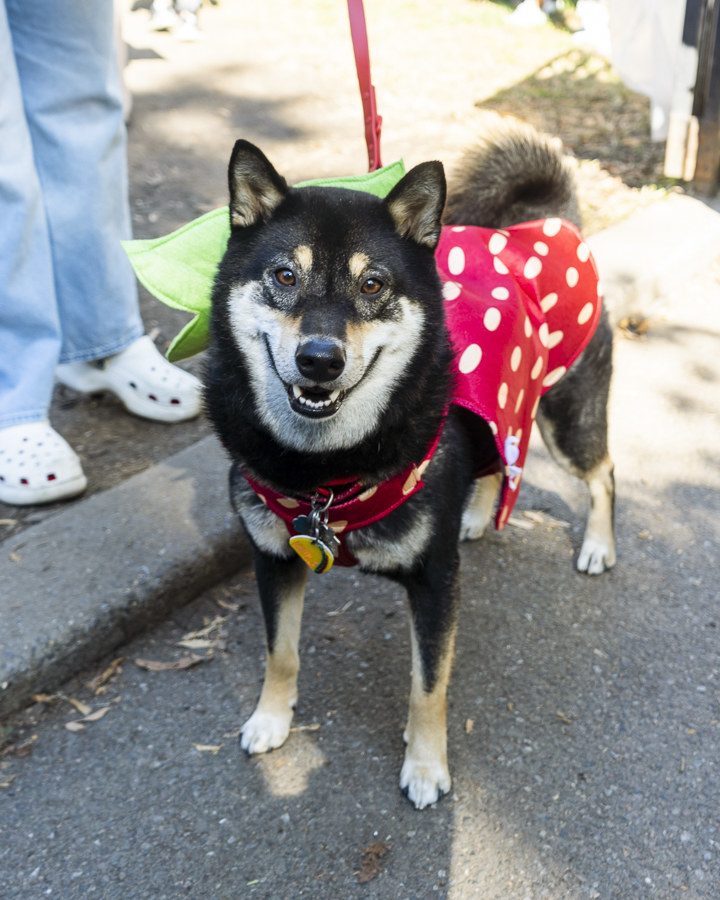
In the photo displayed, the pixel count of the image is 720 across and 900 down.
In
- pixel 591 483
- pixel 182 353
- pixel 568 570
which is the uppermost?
pixel 182 353

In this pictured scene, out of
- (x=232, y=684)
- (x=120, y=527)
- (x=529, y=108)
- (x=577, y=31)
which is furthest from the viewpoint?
(x=577, y=31)

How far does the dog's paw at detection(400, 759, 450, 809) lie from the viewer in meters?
2.15

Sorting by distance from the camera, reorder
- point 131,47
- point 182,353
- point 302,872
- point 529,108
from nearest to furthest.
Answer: point 302,872
point 182,353
point 529,108
point 131,47

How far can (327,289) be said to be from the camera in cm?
185

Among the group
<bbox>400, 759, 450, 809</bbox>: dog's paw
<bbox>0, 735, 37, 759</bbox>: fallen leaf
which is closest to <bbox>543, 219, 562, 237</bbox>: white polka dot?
<bbox>400, 759, 450, 809</bbox>: dog's paw

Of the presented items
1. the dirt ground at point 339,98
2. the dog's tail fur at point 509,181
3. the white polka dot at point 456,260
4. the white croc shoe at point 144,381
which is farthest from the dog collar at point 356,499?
the dirt ground at point 339,98

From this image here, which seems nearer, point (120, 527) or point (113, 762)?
point (113, 762)

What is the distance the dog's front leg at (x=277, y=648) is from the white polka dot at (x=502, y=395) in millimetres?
633

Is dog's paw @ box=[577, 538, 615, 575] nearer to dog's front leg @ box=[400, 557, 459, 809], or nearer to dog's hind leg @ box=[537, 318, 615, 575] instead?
dog's hind leg @ box=[537, 318, 615, 575]

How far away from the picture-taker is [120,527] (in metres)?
2.82

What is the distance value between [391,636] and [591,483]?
2.74ft

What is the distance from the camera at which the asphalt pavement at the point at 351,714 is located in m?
2.01

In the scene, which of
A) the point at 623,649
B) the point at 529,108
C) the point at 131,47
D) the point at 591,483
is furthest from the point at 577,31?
the point at 623,649

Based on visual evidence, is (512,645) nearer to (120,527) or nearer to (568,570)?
(568,570)
